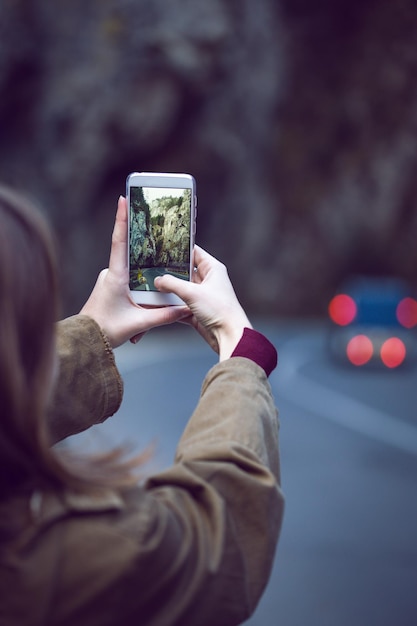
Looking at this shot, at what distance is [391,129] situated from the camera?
160ft

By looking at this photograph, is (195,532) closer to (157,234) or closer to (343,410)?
(157,234)

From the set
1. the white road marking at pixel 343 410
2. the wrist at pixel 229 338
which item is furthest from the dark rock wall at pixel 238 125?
the wrist at pixel 229 338

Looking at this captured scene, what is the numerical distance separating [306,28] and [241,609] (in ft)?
154

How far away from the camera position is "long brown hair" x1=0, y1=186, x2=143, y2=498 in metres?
1.48

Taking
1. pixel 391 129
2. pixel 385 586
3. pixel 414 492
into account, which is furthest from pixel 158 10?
A: pixel 385 586

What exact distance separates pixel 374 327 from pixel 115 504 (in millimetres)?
19859

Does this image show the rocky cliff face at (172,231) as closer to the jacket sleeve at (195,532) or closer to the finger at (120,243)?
the finger at (120,243)

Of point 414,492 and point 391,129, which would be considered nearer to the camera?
point 414,492

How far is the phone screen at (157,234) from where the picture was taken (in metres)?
2.39

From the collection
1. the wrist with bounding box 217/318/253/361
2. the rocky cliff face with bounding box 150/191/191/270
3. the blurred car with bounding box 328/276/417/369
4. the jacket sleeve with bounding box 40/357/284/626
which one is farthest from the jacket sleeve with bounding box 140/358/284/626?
the blurred car with bounding box 328/276/417/369

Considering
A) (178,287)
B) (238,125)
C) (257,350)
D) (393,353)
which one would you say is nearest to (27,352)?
(257,350)

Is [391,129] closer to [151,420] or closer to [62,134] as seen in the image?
[62,134]

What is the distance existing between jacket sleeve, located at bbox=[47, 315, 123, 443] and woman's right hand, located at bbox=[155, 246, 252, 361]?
195mm

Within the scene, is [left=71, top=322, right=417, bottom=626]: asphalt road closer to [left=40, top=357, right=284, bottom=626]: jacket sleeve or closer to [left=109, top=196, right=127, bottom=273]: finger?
[left=40, top=357, right=284, bottom=626]: jacket sleeve
